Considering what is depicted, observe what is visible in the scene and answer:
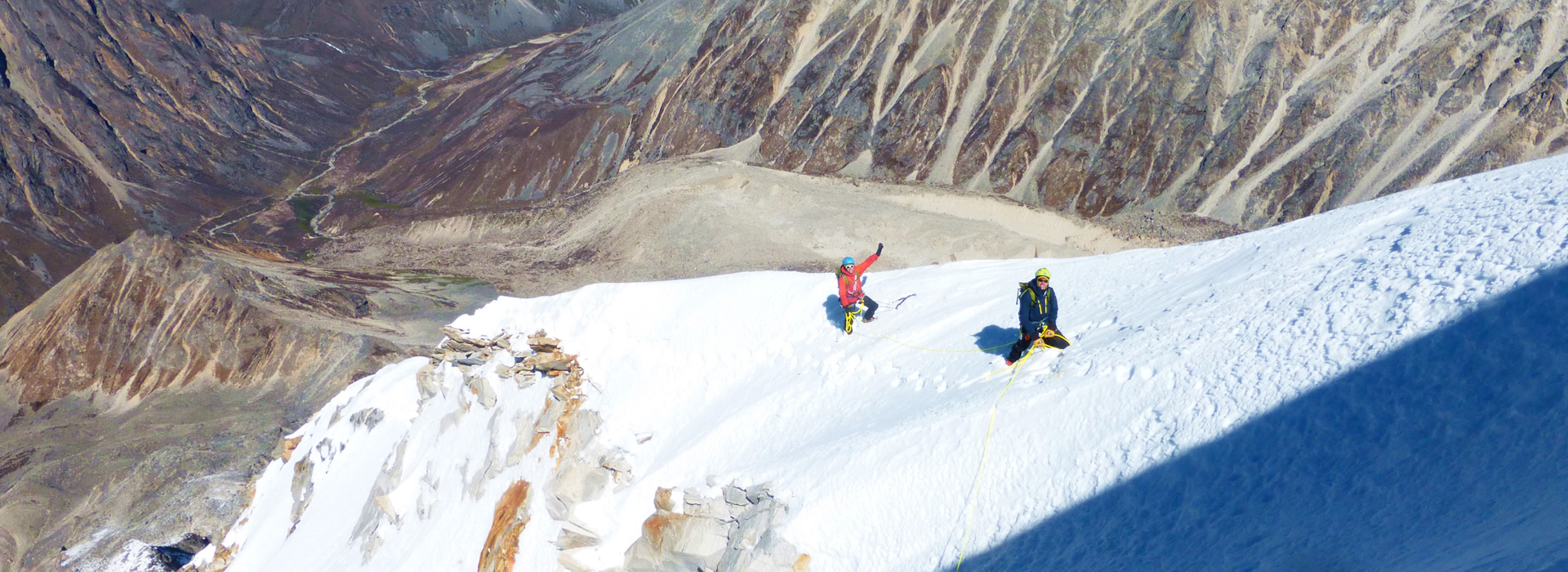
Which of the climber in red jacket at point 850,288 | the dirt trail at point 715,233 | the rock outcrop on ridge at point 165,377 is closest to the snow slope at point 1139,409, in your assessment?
the climber in red jacket at point 850,288

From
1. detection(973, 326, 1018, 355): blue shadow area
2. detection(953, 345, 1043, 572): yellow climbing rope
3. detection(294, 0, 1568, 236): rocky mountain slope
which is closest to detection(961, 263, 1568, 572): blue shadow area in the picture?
detection(953, 345, 1043, 572): yellow climbing rope

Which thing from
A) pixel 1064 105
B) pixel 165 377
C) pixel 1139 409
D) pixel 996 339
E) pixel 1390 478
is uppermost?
pixel 1064 105

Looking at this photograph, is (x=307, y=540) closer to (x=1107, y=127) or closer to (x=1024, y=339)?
(x=1024, y=339)

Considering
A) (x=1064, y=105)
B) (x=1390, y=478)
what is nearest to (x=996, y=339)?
(x=1390, y=478)

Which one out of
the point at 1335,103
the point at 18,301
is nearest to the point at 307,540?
the point at 18,301

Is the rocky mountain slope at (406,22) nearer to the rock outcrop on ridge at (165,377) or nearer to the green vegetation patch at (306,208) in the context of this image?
the green vegetation patch at (306,208)

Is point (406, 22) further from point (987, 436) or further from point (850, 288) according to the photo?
point (987, 436)
